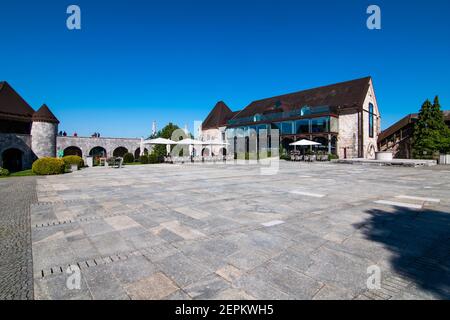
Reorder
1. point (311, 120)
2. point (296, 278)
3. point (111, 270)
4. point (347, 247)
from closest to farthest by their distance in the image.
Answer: point (296, 278) < point (111, 270) < point (347, 247) < point (311, 120)

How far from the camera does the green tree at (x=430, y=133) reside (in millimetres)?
28203

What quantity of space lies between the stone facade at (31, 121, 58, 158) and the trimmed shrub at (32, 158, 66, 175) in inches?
502

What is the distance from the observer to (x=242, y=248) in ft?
11.7

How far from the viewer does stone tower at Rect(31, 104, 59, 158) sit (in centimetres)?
2492

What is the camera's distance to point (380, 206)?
237 inches

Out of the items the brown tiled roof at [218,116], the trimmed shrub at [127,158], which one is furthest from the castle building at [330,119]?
the trimmed shrub at [127,158]

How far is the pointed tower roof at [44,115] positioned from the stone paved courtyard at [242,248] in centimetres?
2443

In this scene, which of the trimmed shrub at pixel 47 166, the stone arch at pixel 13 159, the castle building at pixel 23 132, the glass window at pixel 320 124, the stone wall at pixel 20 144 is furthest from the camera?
the glass window at pixel 320 124

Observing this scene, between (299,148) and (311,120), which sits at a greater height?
(311,120)

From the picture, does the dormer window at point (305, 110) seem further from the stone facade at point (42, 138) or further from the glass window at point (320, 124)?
the stone facade at point (42, 138)

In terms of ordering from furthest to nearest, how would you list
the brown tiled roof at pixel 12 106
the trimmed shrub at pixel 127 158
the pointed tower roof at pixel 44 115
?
the trimmed shrub at pixel 127 158, the pointed tower roof at pixel 44 115, the brown tiled roof at pixel 12 106
